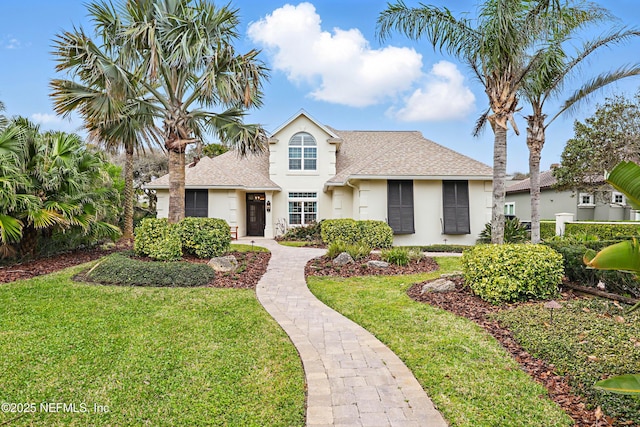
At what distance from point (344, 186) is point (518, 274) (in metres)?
12.0

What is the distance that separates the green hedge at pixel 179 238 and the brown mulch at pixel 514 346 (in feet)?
19.5

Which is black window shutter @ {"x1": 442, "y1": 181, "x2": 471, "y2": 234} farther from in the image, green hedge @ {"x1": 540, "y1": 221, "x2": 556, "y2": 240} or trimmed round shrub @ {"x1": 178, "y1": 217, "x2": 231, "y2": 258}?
trimmed round shrub @ {"x1": 178, "y1": 217, "x2": 231, "y2": 258}

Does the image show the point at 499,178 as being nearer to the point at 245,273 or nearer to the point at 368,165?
the point at 245,273

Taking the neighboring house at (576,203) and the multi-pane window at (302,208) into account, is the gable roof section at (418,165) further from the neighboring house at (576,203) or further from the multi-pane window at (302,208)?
the neighboring house at (576,203)

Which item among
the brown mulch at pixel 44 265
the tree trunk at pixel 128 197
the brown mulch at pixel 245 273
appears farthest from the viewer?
the tree trunk at pixel 128 197

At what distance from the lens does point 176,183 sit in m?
9.75

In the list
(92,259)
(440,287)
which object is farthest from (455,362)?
(92,259)

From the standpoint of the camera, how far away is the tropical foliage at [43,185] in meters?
7.57

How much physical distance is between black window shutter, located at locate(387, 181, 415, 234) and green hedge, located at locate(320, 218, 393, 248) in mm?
1045

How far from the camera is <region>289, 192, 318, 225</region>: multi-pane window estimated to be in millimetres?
18844

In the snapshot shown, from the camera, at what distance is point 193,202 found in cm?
1720

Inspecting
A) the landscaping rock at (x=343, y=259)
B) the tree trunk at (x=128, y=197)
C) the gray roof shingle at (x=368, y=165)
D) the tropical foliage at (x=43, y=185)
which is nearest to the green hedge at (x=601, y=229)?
the gray roof shingle at (x=368, y=165)

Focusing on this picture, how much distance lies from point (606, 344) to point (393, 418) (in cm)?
294

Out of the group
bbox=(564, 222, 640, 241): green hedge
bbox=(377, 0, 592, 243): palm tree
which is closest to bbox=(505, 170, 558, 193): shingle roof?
bbox=(564, 222, 640, 241): green hedge
